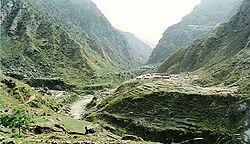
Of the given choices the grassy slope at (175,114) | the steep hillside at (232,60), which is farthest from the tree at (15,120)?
the steep hillside at (232,60)

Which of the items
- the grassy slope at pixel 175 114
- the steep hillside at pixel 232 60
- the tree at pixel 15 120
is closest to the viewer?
the tree at pixel 15 120

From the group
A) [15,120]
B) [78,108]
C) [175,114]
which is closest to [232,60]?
[175,114]

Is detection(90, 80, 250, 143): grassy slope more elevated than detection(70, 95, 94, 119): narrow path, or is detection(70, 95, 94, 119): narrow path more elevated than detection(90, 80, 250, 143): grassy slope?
detection(90, 80, 250, 143): grassy slope

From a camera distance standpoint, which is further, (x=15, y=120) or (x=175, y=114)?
(x=175, y=114)

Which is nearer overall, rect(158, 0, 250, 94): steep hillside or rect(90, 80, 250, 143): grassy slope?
rect(90, 80, 250, 143): grassy slope

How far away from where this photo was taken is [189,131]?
4011 inches

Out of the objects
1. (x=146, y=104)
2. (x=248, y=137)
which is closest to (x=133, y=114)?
(x=146, y=104)

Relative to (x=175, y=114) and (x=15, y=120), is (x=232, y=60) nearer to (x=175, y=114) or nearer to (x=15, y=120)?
(x=175, y=114)

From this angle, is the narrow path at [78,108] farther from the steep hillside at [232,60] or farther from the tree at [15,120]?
the tree at [15,120]

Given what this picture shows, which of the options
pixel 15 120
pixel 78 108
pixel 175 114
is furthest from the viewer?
pixel 78 108

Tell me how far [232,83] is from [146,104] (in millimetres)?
29156

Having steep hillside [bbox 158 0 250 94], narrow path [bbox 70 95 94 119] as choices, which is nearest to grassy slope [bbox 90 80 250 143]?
steep hillside [bbox 158 0 250 94]

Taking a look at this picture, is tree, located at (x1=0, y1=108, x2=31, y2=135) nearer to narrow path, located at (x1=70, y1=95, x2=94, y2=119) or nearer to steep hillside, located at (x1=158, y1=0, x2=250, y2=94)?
steep hillside, located at (x1=158, y1=0, x2=250, y2=94)

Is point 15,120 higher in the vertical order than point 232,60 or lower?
lower
